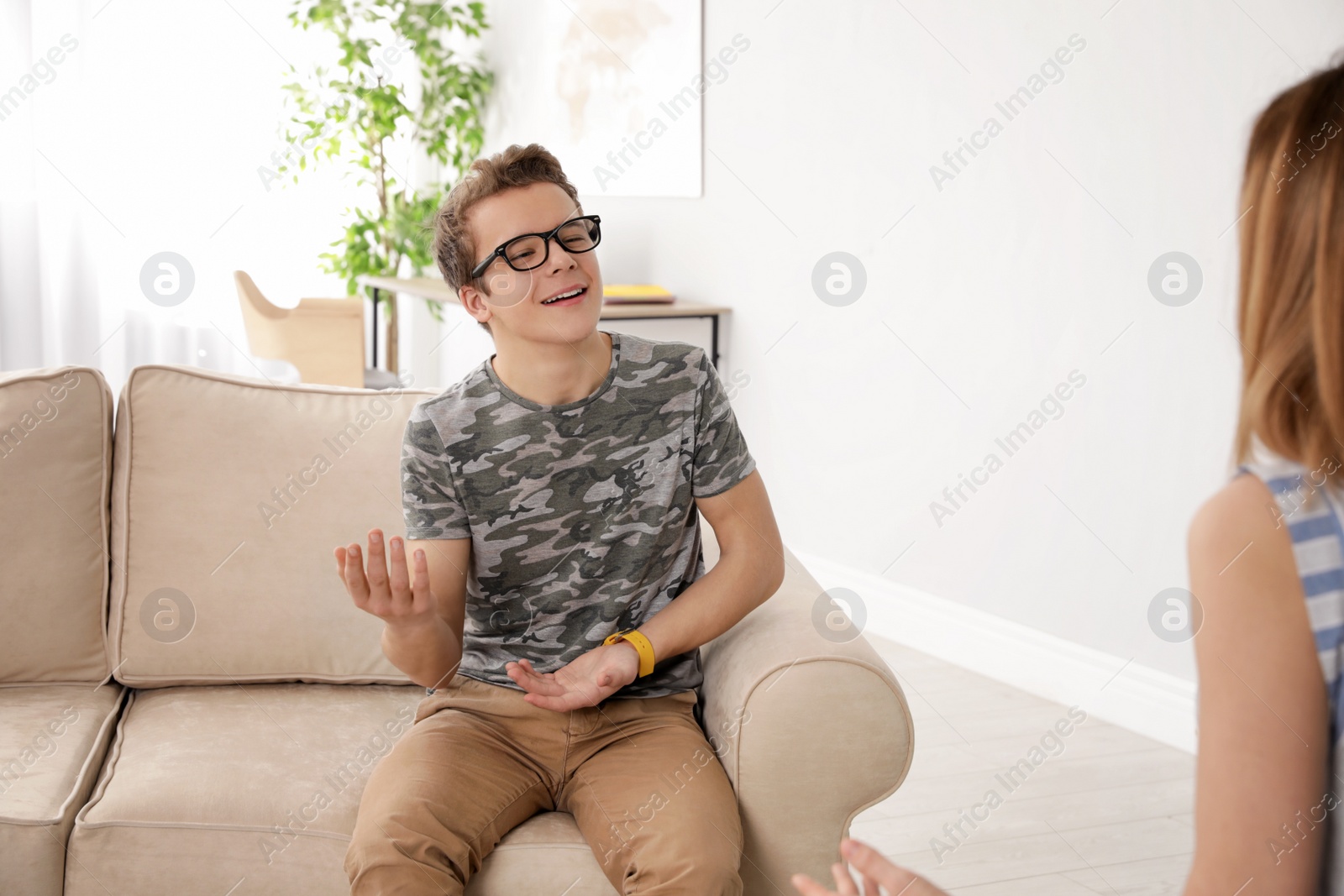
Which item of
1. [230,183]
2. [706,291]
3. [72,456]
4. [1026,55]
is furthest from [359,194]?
[72,456]

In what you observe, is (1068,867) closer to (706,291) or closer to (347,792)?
(347,792)

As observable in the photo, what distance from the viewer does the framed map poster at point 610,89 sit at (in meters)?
3.93

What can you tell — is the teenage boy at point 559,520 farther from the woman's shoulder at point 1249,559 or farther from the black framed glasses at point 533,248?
the woman's shoulder at point 1249,559

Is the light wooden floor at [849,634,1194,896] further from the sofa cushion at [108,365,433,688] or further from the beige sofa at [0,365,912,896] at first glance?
the sofa cushion at [108,365,433,688]

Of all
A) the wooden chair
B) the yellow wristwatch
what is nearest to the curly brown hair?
the yellow wristwatch

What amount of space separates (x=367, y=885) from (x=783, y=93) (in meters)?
2.81

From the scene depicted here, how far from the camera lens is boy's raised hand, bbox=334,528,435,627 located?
4.25 ft

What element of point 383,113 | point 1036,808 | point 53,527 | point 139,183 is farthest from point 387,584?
point 139,183

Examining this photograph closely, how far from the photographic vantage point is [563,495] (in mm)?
1534

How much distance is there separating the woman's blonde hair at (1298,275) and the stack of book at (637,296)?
305 cm

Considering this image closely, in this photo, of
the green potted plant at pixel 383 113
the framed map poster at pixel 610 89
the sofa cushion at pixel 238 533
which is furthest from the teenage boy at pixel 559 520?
the green potted plant at pixel 383 113

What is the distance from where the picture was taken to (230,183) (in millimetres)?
5340

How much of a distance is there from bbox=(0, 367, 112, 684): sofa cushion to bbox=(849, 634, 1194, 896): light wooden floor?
1355mm

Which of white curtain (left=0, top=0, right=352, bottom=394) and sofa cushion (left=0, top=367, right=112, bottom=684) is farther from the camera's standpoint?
white curtain (left=0, top=0, right=352, bottom=394)
